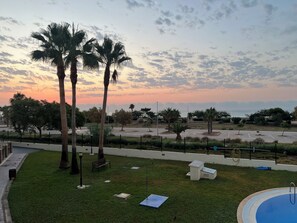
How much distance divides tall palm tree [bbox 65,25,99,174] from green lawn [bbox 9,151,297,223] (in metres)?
1.75

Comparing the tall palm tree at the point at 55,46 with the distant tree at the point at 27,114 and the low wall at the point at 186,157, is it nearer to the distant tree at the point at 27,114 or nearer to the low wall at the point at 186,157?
the low wall at the point at 186,157

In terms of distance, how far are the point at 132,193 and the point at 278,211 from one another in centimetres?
646

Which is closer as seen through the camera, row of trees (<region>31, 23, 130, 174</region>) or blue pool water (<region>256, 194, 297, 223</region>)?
blue pool water (<region>256, 194, 297, 223</region>)

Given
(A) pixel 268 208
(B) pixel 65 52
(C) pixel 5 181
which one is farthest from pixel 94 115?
(A) pixel 268 208

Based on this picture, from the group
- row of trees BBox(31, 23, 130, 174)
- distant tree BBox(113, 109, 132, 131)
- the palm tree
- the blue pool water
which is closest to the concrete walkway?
row of trees BBox(31, 23, 130, 174)

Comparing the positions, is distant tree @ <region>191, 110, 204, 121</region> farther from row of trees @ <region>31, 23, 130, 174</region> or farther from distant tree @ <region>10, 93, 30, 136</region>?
row of trees @ <region>31, 23, 130, 174</region>

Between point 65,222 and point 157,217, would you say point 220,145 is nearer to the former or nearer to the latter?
point 157,217

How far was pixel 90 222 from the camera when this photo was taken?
29.6 feet

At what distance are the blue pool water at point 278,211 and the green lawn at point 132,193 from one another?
999 millimetres

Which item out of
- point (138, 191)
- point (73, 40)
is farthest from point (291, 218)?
point (73, 40)

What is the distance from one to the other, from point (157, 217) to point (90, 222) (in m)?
2.38

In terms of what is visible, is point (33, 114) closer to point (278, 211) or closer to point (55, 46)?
point (55, 46)

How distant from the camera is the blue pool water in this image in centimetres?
1023

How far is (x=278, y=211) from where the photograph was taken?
1109 centimetres
